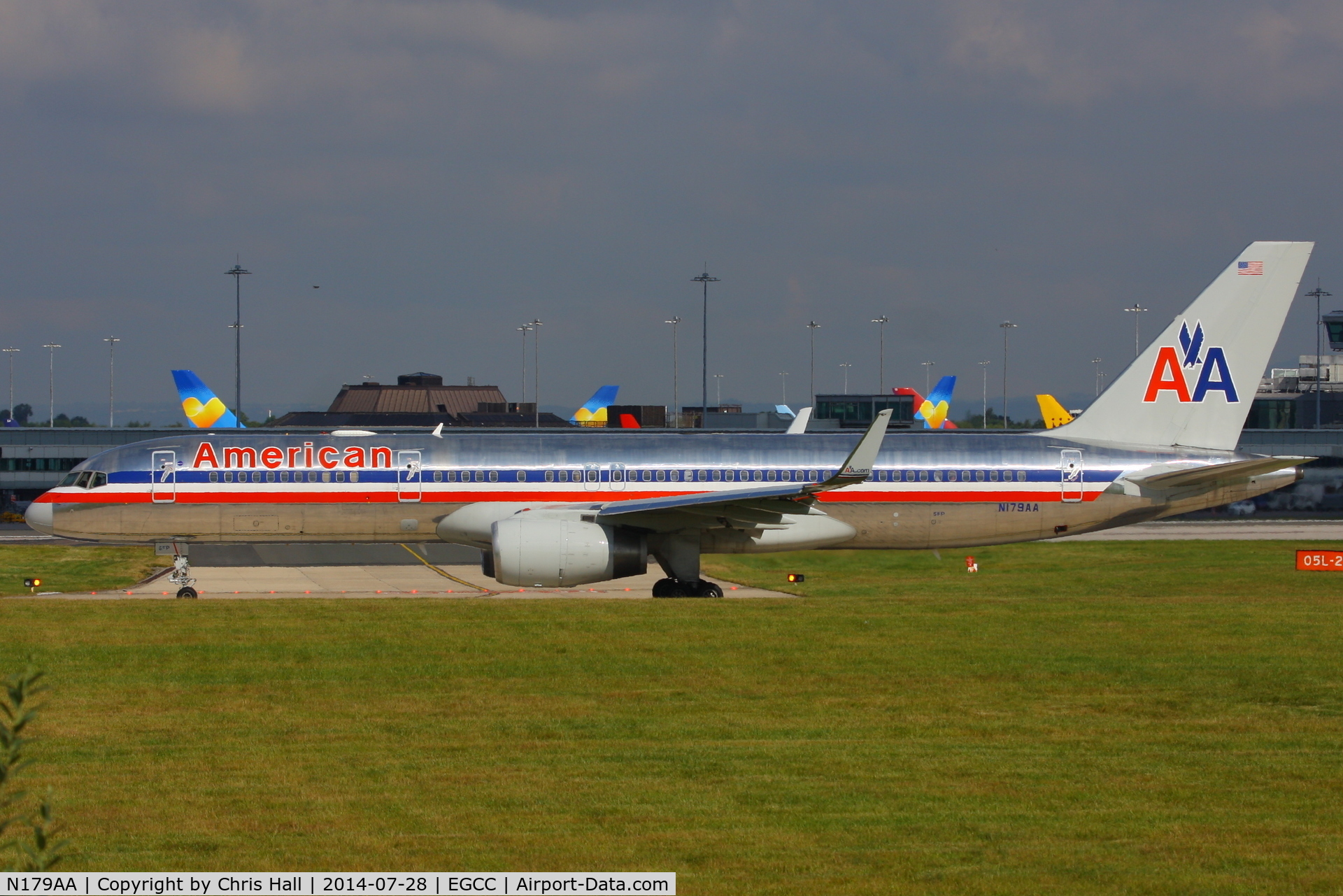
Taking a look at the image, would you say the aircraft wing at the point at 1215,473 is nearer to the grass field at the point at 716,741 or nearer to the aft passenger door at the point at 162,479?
the grass field at the point at 716,741

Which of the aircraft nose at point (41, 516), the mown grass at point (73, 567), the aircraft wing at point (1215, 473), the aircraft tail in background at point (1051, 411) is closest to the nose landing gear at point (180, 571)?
the aircraft nose at point (41, 516)

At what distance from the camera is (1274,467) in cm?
3008

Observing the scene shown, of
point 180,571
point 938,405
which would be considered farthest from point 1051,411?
point 180,571

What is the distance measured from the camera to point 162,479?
31109mm

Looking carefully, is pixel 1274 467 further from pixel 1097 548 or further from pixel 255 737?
pixel 255 737

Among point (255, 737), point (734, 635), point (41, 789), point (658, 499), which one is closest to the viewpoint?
point (41, 789)

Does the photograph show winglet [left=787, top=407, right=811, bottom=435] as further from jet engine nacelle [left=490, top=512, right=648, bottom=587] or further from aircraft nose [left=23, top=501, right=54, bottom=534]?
aircraft nose [left=23, top=501, right=54, bottom=534]

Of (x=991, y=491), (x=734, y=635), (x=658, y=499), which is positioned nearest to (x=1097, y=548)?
(x=991, y=491)

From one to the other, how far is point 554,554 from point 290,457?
7.69 m

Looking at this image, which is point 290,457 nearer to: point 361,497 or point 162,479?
point 361,497

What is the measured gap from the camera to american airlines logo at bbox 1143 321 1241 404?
32.9 m

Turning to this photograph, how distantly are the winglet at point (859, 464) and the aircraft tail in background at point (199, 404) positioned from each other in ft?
214

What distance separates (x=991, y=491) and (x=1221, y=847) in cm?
2087

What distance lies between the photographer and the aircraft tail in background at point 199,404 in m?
84.5
